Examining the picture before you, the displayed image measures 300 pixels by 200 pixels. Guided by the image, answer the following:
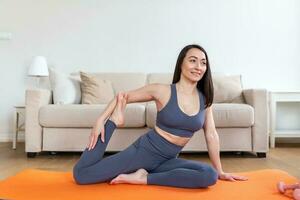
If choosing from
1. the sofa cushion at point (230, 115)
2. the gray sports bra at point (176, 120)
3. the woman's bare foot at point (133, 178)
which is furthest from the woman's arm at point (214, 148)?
the sofa cushion at point (230, 115)

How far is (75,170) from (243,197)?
82cm

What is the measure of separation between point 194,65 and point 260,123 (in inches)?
61.1

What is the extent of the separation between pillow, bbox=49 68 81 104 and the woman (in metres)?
1.71

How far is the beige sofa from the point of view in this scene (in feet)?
10.2

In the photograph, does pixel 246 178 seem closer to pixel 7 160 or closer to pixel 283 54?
pixel 7 160

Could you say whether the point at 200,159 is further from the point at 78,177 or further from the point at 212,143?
the point at 78,177

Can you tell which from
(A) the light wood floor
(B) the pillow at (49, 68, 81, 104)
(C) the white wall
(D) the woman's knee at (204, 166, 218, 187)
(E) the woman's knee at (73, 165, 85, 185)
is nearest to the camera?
(D) the woman's knee at (204, 166, 218, 187)

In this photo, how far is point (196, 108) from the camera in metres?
1.88

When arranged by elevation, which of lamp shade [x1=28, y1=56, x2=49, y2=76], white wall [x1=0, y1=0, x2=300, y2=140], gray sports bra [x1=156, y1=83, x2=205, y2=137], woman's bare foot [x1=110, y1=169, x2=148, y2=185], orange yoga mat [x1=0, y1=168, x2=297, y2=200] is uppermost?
white wall [x1=0, y1=0, x2=300, y2=140]

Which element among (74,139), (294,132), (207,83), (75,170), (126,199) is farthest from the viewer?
(294,132)

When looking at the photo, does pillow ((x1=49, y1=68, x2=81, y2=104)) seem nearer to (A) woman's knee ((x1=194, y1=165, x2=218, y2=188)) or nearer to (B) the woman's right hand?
(B) the woman's right hand

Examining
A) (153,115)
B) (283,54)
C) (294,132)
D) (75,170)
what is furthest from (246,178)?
(283,54)

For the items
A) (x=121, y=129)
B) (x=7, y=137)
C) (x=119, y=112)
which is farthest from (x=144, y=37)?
(x=119, y=112)

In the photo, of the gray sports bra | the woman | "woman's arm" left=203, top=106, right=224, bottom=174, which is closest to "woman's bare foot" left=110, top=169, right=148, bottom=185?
the woman
